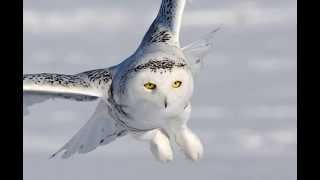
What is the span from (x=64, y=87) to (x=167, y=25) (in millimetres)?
1126

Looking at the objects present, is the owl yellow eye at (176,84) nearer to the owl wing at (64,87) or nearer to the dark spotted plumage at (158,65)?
the dark spotted plumage at (158,65)

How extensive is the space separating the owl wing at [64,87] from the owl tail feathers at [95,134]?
0.56 feet

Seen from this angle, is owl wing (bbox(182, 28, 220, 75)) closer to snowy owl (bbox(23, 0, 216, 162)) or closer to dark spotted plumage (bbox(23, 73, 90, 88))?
snowy owl (bbox(23, 0, 216, 162))

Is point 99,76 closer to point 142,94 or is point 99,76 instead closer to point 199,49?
point 142,94

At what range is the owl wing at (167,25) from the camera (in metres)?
6.59

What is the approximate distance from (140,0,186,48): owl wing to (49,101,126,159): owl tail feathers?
2.03 ft

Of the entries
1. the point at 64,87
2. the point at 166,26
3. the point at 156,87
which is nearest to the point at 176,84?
the point at 156,87

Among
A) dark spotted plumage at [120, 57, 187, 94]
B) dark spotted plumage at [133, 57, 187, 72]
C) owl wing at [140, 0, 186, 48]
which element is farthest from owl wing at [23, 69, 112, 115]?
owl wing at [140, 0, 186, 48]

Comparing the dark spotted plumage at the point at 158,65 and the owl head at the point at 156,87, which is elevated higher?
the dark spotted plumage at the point at 158,65

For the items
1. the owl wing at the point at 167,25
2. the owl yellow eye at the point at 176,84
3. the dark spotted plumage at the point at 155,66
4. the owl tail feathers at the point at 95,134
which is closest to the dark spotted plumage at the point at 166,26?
the owl wing at the point at 167,25

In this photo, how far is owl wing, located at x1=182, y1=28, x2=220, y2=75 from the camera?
22.2ft
